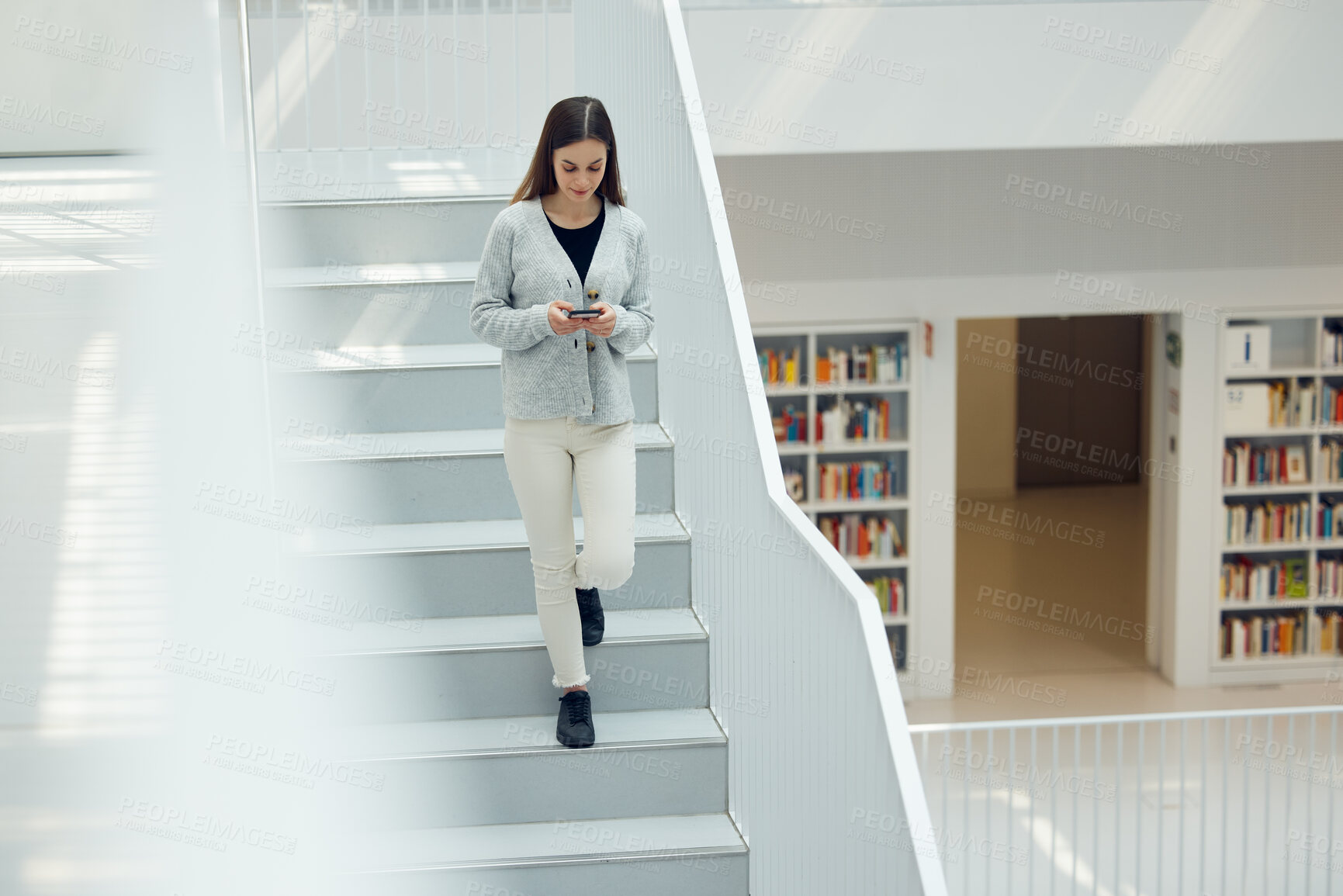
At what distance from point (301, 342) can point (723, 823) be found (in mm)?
1753

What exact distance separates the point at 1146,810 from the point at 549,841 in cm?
416

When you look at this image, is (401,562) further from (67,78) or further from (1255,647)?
(1255,647)

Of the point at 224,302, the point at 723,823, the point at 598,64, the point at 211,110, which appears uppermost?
the point at 598,64

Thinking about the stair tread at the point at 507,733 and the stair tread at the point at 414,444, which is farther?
the stair tread at the point at 414,444

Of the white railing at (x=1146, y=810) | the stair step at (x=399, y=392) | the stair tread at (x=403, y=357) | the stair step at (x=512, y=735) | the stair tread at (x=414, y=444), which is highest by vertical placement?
the stair tread at (x=403, y=357)

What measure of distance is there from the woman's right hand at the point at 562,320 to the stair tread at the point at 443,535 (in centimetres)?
60

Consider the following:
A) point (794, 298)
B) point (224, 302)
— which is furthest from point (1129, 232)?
point (224, 302)

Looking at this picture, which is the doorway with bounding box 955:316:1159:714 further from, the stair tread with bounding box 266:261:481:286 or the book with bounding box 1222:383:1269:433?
the stair tread with bounding box 266:261:481:286

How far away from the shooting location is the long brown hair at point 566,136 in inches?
95.7

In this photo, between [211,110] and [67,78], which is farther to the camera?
[67,78]

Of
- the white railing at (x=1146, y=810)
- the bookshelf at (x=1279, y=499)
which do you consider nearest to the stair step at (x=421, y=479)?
the white railing at (x=1146, y=810)

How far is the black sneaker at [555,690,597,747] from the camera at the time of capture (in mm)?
2719

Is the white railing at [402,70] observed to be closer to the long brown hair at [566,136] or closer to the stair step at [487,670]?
the long brown hair at [566,136]

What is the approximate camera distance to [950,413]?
7.60 metres
